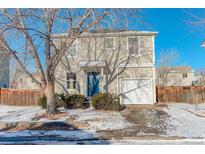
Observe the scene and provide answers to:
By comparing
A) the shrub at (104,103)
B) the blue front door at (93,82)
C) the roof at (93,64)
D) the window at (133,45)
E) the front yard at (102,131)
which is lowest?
the front yard at (102,131)

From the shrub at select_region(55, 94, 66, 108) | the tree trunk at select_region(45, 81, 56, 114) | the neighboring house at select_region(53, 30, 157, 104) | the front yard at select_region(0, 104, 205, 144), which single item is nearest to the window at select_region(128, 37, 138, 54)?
the neighboring house at select_region(53, 30, 157, 104)

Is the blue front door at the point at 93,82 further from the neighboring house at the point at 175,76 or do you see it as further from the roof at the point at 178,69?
the roof at the point at 178,69

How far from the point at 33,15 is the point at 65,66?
21.4 feet

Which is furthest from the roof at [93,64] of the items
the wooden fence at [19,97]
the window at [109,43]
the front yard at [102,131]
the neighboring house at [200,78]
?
the neighboring house at [200,78]

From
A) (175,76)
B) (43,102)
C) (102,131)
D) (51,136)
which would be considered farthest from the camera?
(175,76)

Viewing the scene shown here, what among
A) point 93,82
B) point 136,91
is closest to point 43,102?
point 93,82

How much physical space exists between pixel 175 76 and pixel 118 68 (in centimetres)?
1425

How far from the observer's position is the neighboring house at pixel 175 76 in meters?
25.1

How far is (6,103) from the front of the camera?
16141 mm

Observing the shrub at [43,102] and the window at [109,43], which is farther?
the window at [109,43]

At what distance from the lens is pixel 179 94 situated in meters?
16.2

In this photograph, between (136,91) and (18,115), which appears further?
(136,91)

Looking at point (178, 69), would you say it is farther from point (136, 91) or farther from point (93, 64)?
point (93, 64)

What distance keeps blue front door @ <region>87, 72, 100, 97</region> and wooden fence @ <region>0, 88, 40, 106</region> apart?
328 cm
